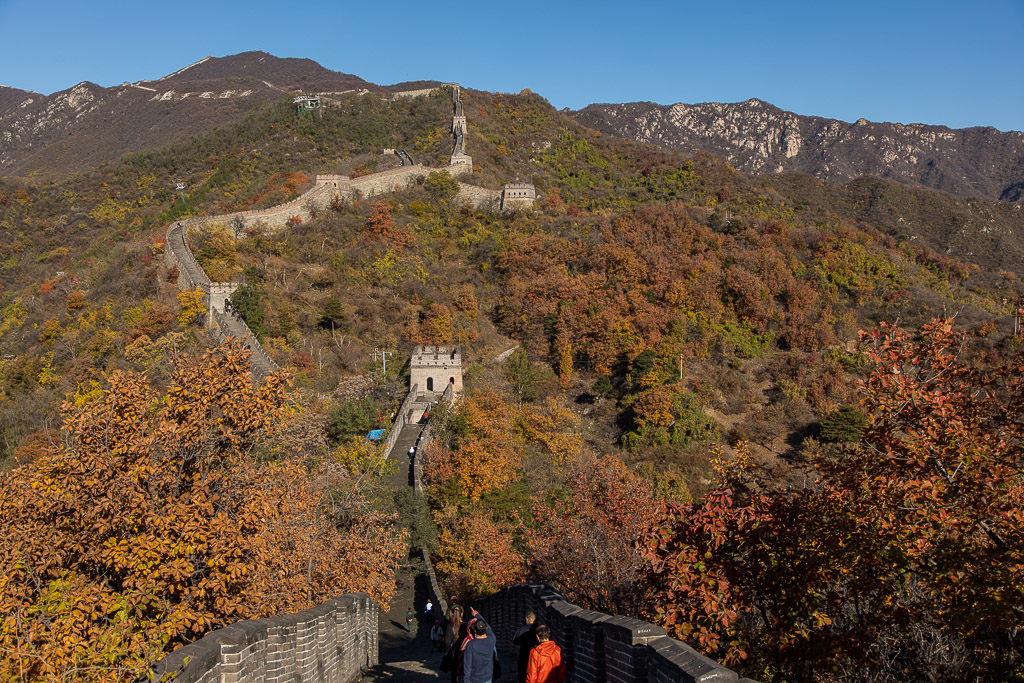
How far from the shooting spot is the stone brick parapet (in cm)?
526

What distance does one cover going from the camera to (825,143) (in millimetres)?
161375

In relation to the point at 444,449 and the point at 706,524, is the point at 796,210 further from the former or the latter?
the point at 706,524

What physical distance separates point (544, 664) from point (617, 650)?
69 centimetres

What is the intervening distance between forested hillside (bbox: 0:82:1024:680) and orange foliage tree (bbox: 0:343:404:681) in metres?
0.06

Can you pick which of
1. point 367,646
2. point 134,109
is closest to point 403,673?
point 367,646

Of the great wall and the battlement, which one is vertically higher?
the battlement

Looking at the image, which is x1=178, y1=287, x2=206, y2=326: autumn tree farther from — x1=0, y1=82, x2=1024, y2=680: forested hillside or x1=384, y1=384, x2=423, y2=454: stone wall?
x1=384, y1=384, x2=423, y2=454: stone wall

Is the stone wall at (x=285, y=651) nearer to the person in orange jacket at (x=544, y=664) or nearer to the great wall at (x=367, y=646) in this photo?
the great wall at (x=367, y=646)

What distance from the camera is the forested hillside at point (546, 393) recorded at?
7.34 meters

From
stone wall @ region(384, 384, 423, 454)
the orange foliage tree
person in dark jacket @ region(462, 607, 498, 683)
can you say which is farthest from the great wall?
stone wall @ region(384, 384, 423, 454)

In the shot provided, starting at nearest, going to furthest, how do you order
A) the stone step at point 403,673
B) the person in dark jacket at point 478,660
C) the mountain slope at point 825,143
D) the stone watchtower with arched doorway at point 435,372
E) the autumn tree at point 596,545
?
1. the person in dark jacket at point 478,660
2. the autumn tree at point 596,545
3. the stone step at point 403,673
4. the stone watchtower with arched doorway at point 435,372
5. the mountain slope at point 825,143

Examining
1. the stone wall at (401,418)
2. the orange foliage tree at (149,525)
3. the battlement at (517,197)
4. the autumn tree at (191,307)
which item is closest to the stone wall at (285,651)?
the orange foliage tree at (149,525)

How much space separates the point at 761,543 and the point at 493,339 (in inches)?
1484

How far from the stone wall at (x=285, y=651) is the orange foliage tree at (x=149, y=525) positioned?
0.38 meters
